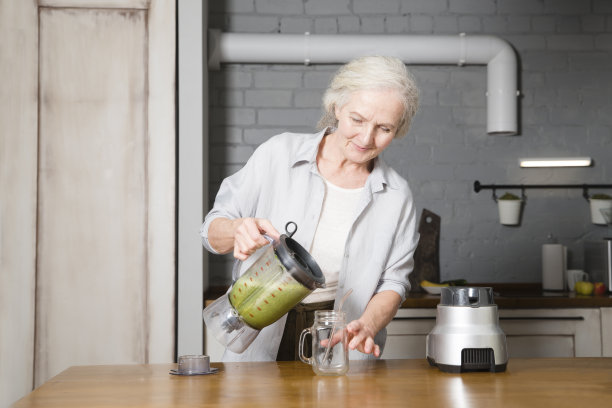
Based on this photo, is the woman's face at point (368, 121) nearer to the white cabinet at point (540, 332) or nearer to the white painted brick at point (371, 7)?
the white cabinet at point (540, 332)

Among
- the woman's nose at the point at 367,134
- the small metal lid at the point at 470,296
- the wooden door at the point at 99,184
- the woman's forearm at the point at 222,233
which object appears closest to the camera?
the small metal lid at the point at 470,296

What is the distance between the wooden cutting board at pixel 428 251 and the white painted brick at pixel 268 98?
0.93 m

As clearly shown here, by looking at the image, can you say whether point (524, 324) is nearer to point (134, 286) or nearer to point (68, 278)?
point (134, 286)

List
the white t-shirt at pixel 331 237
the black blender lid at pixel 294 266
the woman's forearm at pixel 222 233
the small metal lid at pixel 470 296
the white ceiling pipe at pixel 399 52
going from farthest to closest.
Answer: the white ceiling pipe at pixel 399 52
the white t-shirt at pixel 331 237
the woman's forearm at pixel 222 233
the small metal lid at pixel 470 296
the black blender lid at pixel 294 266

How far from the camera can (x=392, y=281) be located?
1978 mm

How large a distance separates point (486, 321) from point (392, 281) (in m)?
0.49

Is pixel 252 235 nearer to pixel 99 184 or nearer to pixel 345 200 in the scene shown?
pixel 345 200

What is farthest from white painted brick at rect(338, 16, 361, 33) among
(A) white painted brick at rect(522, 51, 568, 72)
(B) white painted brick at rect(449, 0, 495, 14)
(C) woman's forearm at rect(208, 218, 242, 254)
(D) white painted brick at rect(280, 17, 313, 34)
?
(C) woman's forearm at rect(208, 218, 242, 254)

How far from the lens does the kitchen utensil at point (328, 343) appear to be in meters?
1.47

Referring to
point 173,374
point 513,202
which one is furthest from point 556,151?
point 173,374

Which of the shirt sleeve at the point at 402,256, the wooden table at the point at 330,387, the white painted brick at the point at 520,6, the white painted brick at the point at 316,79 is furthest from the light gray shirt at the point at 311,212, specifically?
the white painted brick at the point at 520,6

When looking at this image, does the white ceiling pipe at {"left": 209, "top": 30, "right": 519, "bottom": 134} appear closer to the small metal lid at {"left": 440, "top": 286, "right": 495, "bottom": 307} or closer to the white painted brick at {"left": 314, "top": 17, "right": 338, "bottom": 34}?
the white painted brick at {"left": 314, "top": 17, "right": 338, "bottom": 34}

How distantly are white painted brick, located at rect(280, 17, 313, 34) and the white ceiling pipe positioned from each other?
0.63ft

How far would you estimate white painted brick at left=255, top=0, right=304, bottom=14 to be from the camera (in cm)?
358
